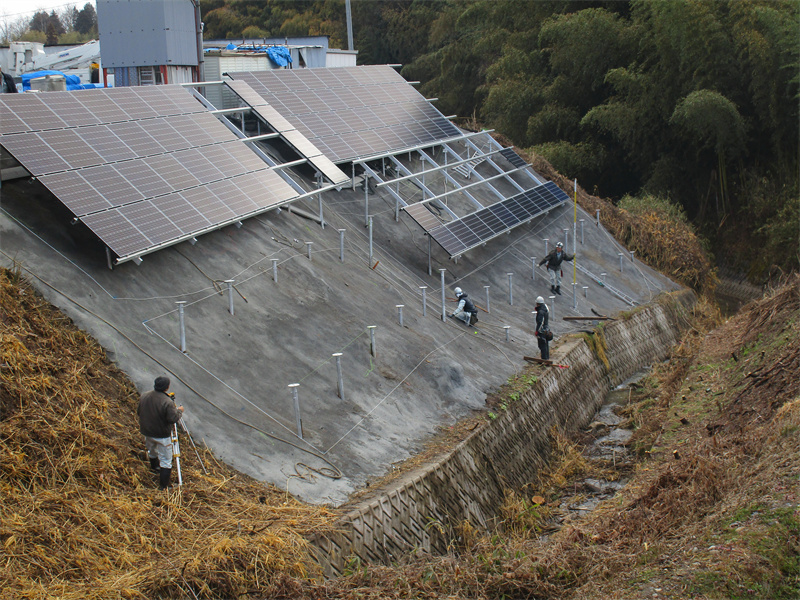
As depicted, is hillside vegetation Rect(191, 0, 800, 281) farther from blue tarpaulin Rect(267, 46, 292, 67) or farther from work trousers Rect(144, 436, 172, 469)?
work trousers Rect(144, 436, 172, 469)

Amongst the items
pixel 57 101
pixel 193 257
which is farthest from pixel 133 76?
pixel 193 257

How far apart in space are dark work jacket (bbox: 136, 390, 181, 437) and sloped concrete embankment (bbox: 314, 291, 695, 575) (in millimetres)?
2260

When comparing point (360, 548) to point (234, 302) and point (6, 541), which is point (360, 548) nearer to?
point (6, 541)

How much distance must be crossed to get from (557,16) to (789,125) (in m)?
12.4

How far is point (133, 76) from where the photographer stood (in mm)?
24297

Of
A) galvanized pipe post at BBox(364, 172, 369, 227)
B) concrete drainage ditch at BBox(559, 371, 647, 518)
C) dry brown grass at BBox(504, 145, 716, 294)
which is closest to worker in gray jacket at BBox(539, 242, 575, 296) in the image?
concrete drainage ditch at BBox(559, 371, 647, 518)

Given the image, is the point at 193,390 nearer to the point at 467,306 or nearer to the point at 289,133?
the point at 467,306

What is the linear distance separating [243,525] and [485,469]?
5046mm

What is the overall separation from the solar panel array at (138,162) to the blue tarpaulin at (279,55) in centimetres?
1235

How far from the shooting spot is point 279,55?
2973 centimetres

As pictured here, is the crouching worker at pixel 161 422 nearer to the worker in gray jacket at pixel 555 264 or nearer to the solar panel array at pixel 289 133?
the solar panel array at pixel 289 133

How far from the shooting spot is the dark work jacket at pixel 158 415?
30.7 feet

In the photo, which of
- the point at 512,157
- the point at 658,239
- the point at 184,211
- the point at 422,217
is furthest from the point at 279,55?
the point at 184,211

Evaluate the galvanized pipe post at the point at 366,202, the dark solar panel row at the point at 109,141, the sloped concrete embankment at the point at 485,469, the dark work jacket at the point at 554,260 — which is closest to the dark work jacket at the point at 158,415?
the sloped concrete embankment at the point at 485,469
